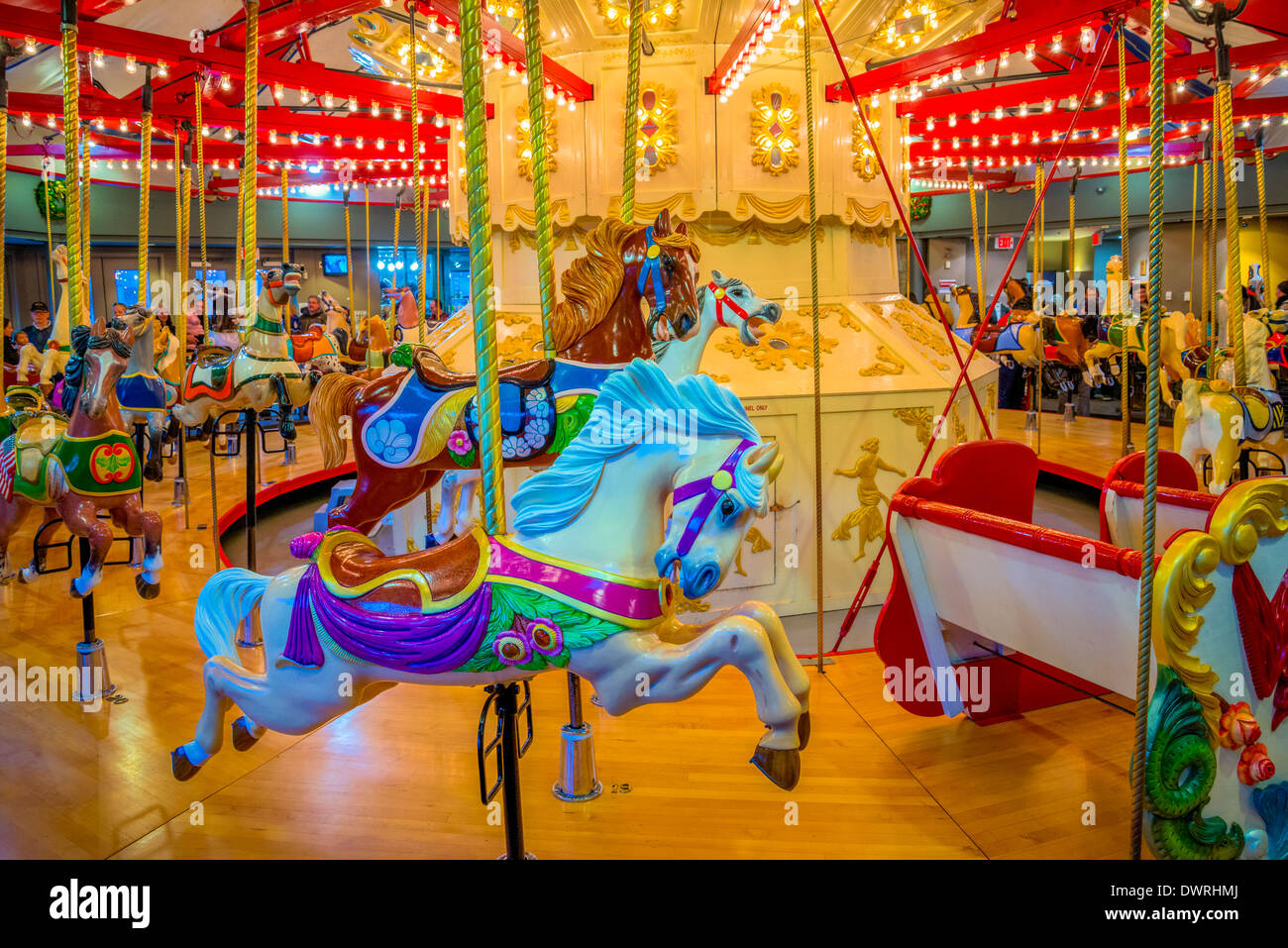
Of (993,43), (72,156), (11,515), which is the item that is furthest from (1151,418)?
(11,515)

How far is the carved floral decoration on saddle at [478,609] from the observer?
1765mm

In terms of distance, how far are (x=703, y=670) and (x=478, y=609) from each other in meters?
0.46

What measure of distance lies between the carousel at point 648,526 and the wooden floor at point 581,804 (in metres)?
0.02

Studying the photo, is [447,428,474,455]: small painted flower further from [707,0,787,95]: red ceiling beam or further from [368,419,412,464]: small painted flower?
[707,0,787,95]: red ceiling beam

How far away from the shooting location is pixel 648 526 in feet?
5.96

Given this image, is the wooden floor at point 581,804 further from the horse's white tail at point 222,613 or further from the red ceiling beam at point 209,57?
the red ceiling beam at point 209,57

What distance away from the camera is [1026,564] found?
2.72 meters

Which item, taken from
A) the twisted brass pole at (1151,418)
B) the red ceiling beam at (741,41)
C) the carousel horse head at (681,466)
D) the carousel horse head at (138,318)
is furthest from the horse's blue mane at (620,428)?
the carousel horse head at (138,318)

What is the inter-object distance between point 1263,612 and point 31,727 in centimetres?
377

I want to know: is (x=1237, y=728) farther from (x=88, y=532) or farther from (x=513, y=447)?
(x=88, y=532)

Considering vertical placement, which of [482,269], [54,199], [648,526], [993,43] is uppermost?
[54,199]

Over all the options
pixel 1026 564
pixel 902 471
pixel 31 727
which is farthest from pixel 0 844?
pixel 902 471

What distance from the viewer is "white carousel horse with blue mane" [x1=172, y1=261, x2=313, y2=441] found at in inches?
163
